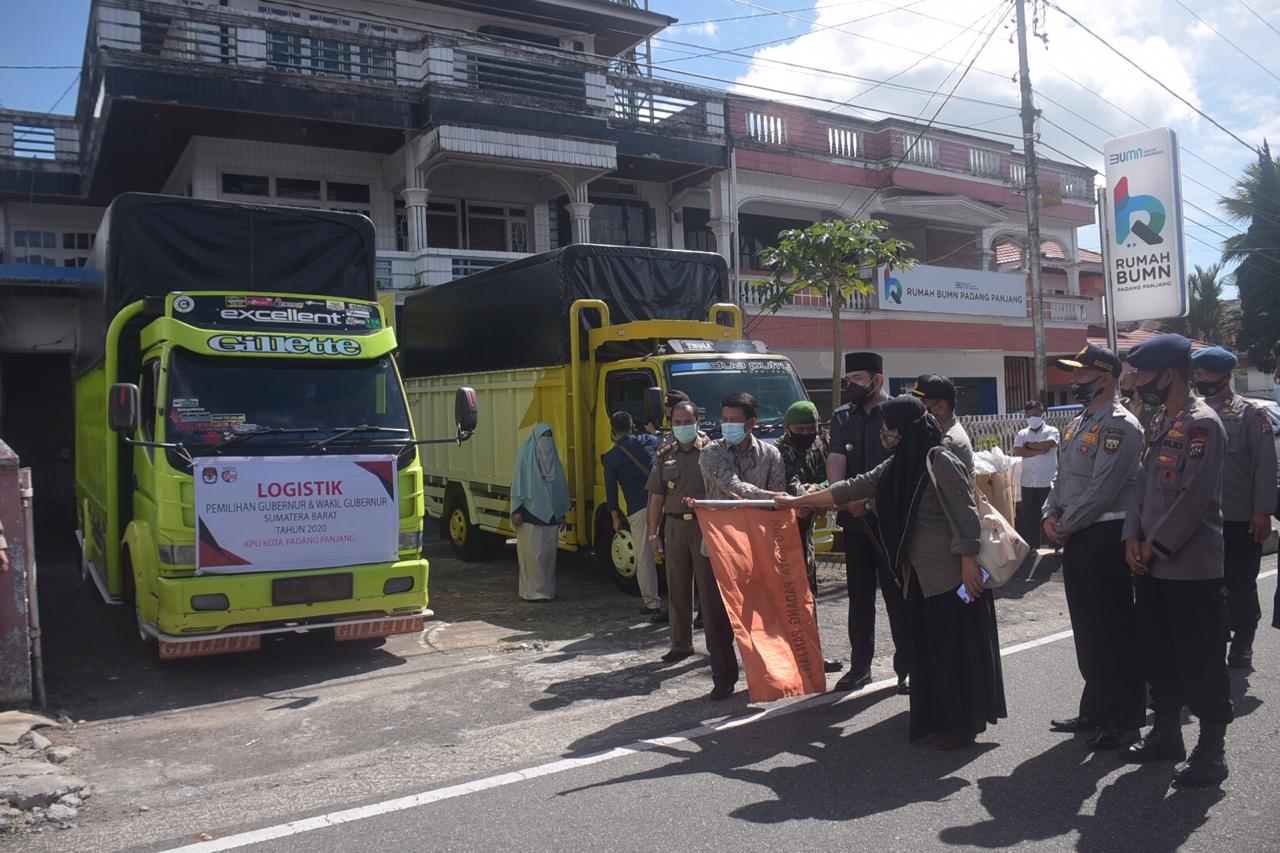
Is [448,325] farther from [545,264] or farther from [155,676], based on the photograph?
[155,676]

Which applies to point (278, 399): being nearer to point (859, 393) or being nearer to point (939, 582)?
point (859, 393)

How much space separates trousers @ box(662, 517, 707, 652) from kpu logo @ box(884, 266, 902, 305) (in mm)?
16036

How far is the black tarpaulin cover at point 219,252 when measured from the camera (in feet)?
26.9

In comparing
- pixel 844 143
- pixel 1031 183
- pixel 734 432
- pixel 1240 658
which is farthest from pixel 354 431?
pixel 844 143


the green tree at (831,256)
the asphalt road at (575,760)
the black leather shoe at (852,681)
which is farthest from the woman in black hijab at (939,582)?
the green tree at (831,256)

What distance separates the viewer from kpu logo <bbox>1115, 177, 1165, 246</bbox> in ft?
58.4

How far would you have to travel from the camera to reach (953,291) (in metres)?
23.3

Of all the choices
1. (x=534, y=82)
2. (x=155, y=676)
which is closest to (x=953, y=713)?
(x=155, y=676)

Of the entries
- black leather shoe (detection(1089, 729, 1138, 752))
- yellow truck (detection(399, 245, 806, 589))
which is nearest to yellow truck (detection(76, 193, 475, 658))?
yellow truck (detection(399, 245, 806, 589))

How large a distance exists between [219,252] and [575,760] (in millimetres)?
5619

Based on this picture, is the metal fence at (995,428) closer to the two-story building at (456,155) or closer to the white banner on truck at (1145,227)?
the white banner on truck at (1145,227)

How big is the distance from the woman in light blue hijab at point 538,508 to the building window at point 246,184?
10061 millimetres

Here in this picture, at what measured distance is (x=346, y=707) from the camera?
21.2 feet

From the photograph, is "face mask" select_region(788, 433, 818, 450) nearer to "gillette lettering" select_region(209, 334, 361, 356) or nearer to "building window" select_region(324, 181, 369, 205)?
"gillette lettering" select_region(209, 334, 361, 356)
